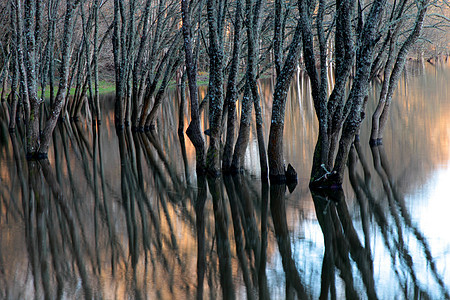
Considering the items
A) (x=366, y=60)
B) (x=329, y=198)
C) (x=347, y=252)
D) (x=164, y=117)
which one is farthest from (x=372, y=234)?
(x=164, y=117)

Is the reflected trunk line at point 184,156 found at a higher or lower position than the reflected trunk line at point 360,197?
higher

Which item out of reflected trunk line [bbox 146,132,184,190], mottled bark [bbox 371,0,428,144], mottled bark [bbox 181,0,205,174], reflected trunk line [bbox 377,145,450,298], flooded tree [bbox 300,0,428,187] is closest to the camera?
reflected trunk line [bbox 377,145,450,298]

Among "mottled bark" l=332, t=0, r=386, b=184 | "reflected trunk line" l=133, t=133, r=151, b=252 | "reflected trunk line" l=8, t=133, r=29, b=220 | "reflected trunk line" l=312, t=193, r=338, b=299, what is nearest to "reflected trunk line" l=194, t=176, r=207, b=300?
"reflected trunk line" l=133, t=133, r=151, b=252

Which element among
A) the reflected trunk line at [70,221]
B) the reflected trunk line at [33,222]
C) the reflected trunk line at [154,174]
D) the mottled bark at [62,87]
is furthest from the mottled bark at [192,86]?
the mottled bark at [62,87]

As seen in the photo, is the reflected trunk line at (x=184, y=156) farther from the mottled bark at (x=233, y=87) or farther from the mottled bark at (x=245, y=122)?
the mottled bark at (x=245, y=122)

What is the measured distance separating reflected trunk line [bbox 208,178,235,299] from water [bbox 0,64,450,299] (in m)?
0.03

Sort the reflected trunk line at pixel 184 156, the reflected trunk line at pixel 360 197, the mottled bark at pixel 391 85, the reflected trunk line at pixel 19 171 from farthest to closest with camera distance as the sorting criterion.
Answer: the mottled bark at pixel 391 85 → the reflected trunk line at pixel 184 156 → the reflected trunk line at pixel 19 171 → the reflected trunk line at pixel 360 197

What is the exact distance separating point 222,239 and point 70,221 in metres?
2.99

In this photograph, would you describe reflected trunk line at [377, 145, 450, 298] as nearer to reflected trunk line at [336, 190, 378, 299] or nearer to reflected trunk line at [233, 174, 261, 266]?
reflected trunk line at [336, 190, 378, 299]

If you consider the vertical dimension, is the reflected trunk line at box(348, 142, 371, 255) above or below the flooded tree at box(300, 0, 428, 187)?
below

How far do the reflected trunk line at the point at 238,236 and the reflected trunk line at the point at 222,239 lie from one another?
15 centimetres

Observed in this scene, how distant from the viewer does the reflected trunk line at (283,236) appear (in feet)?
21.9

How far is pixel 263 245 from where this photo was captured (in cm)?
820

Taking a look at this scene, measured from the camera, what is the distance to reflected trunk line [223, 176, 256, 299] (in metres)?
6.64
